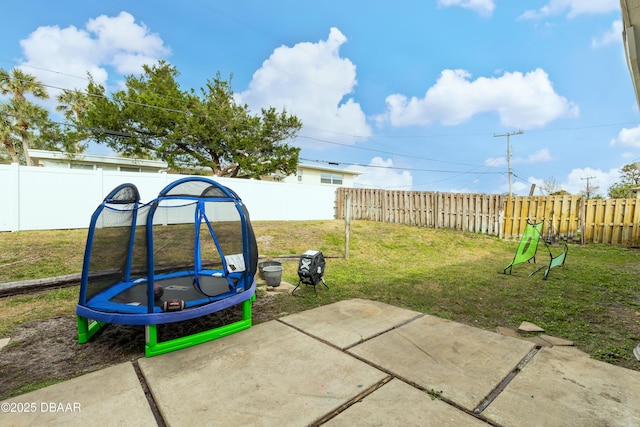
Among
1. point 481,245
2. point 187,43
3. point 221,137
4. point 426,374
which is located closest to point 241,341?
point 426,374

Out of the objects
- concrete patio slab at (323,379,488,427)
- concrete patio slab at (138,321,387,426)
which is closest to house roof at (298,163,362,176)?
concrete patio slab at (138,321,387,426)

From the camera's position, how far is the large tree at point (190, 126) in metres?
16.8

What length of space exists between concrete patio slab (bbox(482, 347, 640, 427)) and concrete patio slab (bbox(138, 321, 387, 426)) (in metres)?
0.88

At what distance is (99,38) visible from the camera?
1141 cm

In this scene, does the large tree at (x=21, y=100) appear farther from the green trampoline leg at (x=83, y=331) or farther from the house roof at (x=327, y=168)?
the green trampoline leg at (x=83, y=331)

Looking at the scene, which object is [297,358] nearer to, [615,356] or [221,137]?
[615,356]

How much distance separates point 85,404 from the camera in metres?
1.94

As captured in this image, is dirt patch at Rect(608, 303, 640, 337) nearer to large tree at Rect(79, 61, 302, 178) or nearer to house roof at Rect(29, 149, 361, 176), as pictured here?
large tree at Rect(79, 61, 302, 178)

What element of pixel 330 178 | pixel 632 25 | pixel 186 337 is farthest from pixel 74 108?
pixel 632 25

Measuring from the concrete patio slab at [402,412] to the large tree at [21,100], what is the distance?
74.1 feet

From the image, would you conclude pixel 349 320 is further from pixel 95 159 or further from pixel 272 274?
pixel 95 159

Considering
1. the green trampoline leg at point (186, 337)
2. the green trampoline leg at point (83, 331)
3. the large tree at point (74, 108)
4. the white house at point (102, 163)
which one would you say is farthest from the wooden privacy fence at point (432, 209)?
the large tree at point (74, 108)

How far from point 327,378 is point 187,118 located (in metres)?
19.1

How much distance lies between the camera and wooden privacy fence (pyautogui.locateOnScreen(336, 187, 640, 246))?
902 centimetres
